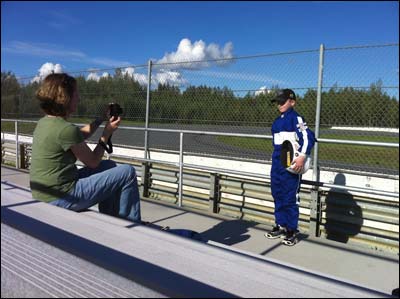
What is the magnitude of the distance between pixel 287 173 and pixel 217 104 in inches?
95.9

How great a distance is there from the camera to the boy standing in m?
4.50

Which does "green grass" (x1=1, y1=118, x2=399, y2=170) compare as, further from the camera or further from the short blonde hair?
the short blonde hair

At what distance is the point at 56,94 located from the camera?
287 cm

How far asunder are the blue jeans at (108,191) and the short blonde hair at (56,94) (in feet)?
1.53

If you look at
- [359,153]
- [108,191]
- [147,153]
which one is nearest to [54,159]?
[108,191]

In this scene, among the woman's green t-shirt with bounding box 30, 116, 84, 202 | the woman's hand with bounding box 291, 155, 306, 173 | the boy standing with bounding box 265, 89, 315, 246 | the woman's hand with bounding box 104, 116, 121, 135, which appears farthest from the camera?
the boy standing with bounding box 265, 89, 315, 246

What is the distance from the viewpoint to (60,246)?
58.6 inches

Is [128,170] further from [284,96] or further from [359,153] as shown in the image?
[359,153]

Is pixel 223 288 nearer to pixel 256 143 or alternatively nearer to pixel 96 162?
pixel 96 162

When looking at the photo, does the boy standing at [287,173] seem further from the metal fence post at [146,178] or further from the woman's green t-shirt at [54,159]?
the metal fence post at [146,178]

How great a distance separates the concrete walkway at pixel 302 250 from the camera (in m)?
3.72

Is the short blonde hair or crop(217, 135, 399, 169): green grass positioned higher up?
the short blonde hair

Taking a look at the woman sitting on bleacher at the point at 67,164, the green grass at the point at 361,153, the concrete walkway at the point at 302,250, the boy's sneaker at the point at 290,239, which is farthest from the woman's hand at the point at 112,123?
the green grass at the point at 361,153

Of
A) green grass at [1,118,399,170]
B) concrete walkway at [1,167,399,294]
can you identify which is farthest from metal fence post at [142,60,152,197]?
green grass at [1,118,399,170]
